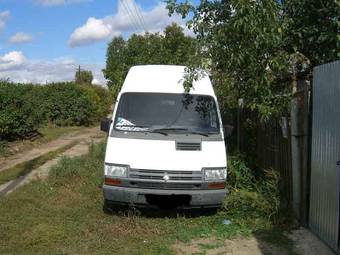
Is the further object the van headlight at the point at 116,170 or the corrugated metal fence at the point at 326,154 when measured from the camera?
the van headlight at the point at 116,170

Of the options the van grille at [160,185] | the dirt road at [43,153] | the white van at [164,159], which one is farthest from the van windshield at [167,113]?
the dirt road at [43,153]

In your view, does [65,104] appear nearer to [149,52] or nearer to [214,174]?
[149,52]

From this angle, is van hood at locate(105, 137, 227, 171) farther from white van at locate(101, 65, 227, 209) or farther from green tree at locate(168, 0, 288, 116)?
green tree at locate(168, 0, 288, 116)

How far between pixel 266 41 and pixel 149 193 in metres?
2.68

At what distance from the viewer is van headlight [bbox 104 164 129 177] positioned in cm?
→ 760

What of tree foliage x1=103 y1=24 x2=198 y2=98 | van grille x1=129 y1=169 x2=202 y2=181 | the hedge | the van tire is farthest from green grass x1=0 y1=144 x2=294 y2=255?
the hedge

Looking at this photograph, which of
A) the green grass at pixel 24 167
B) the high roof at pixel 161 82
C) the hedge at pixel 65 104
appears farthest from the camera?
the hedge at pixel 65 104

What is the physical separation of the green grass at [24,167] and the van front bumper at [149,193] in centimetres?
472

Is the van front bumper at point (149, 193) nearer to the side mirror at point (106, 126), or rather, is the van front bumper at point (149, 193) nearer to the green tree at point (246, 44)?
the side mirror at point (106, 126)

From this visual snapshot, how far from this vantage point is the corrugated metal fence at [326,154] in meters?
6.14

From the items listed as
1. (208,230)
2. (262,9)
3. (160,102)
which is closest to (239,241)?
(208,230)

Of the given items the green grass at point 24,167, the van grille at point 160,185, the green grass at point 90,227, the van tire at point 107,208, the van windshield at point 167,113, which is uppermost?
the van windshield at point 167,113

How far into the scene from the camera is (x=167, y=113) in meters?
8.45

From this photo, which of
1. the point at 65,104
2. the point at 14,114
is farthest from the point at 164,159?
the point at 65,104
